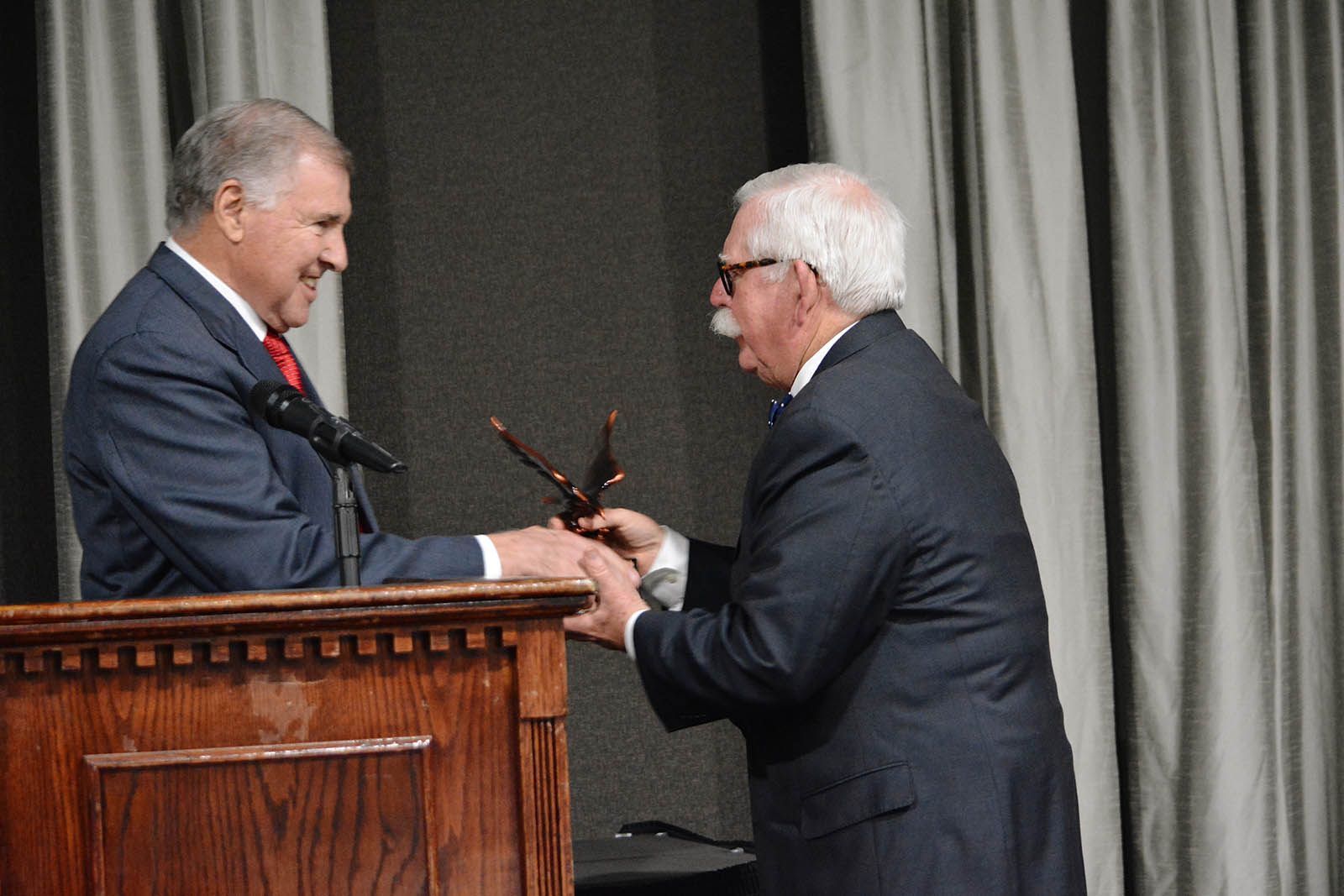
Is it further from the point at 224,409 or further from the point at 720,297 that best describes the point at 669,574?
the point at 224,409

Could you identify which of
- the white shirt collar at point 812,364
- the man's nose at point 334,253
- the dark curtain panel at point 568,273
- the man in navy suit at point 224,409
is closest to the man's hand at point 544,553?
the man in navy suit at point 224,409

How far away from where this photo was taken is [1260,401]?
317cm

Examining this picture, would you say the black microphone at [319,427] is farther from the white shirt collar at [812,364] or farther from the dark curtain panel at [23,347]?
the dark curtain panel at [23,347]

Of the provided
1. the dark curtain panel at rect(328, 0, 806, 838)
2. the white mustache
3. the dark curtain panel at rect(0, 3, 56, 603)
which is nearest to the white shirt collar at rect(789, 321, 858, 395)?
the white mustache

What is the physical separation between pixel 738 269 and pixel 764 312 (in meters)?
0.08

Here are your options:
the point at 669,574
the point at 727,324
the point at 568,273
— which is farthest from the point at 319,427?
the point at 568,273

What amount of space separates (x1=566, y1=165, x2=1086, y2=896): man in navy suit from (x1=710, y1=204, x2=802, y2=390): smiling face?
0.13 meters

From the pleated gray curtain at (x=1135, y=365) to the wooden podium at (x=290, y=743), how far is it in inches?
76.4

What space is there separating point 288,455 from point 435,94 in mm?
1590

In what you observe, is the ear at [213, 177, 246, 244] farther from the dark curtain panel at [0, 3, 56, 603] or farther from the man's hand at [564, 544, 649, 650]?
the dark curtain panel at [0, 3, 56, 603]

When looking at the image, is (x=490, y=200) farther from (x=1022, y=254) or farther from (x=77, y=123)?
(x=1022, y=254)

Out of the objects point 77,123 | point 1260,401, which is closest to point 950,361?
point 1260,401

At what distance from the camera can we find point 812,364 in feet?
6.43

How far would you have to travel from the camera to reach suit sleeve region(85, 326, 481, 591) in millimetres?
1567
